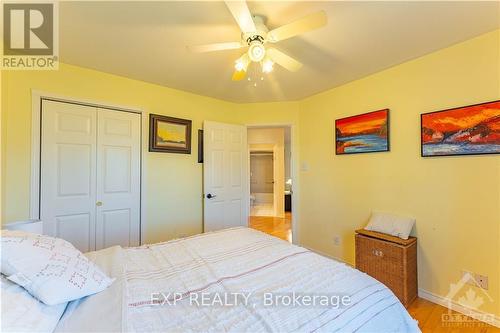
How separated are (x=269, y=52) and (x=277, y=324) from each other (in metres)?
1.67

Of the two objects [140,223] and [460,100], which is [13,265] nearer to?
[140,223]

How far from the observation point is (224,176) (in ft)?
11.1

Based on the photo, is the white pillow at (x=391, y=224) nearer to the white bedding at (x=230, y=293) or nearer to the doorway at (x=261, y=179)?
the white bedding at (x=230, y=293)

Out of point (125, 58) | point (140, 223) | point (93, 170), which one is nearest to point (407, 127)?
point (125, 58)

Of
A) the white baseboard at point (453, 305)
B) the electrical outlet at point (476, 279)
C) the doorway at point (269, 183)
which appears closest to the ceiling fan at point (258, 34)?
the electrical outlet at point (476, 279)

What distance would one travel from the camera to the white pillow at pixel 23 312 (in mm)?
765

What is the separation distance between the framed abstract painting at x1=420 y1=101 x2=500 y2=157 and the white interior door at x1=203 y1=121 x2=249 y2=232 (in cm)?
226

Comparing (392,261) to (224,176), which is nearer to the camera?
(392,261)

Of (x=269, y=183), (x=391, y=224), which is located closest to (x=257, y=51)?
(x=391, y=224)

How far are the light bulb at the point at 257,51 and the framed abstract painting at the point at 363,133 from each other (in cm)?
164

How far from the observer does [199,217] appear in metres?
3.25

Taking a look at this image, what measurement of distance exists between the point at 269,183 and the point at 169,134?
5277 millimetres

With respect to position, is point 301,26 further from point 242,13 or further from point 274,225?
point 274,225

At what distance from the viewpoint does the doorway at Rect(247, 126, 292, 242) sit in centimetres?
523
